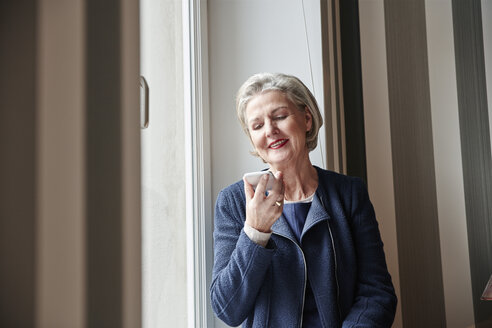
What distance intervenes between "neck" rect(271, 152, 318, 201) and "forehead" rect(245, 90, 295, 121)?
170mm

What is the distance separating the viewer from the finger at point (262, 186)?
104cm

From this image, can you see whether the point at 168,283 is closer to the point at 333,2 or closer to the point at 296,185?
the point at 296,185

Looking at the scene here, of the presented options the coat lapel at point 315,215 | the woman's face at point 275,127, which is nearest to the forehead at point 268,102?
the woman's face at point 275,127

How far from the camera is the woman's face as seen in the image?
1.15m

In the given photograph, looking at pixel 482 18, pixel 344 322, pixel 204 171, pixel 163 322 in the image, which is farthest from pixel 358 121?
pixel 163 322

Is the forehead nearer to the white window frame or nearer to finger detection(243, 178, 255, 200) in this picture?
finger detection(243, 178, 255, 200)

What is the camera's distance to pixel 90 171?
0.51 metres

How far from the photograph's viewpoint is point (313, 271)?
1110 mm

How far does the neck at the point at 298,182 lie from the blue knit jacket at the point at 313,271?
0.15 ft

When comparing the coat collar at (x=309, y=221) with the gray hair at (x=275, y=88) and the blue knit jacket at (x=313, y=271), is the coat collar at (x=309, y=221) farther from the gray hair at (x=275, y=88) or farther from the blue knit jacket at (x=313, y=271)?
the gray hair at (x=275, y=88)

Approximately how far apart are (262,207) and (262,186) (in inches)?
2.3

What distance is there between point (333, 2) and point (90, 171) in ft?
5.28

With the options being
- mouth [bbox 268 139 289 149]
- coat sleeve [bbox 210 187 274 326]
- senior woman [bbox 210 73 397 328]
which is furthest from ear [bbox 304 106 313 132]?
coat sleeve [bbox 210 187 274 326]

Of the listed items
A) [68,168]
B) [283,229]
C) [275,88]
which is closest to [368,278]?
[283,229]
